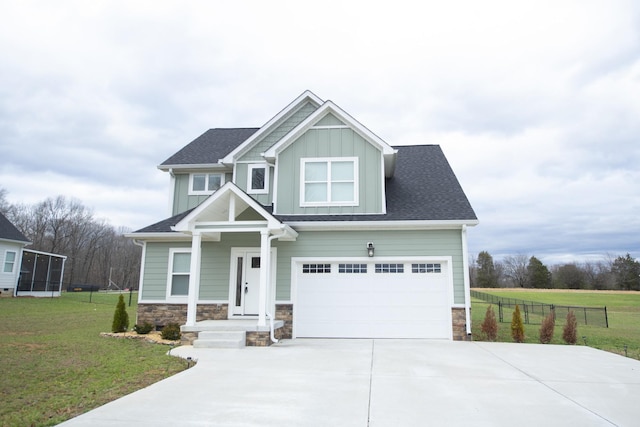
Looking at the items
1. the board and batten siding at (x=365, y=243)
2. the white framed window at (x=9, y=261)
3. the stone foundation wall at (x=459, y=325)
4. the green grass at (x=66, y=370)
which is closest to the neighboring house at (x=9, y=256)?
the white framed window at (x=9, y=261)

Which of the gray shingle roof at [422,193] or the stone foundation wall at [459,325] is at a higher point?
the gray shingle roof at [422,193]

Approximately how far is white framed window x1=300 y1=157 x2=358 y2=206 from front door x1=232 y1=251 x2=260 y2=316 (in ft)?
7.90

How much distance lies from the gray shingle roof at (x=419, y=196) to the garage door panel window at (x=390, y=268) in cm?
142

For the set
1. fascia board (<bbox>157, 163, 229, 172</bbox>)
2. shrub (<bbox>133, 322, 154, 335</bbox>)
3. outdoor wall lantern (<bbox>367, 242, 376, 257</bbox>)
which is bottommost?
shrub (<bbox>133, 322, 154, 335</bbox>)

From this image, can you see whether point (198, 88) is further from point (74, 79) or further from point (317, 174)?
point (317, 174)

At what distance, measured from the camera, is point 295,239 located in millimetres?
12344

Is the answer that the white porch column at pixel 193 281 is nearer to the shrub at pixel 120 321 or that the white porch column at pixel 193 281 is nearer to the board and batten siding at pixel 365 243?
the board and batten siding at pixel 365 243

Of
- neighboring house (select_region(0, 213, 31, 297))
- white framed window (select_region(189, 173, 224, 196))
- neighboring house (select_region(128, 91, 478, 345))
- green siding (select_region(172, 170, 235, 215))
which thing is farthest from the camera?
neighboring house (select_region(0, 213, 31, 297))

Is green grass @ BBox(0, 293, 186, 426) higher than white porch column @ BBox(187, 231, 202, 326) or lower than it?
lower

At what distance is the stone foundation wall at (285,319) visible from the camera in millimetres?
11867

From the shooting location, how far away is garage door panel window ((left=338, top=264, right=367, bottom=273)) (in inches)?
482

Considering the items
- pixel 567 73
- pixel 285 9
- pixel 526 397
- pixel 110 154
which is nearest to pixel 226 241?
pixel 285 9

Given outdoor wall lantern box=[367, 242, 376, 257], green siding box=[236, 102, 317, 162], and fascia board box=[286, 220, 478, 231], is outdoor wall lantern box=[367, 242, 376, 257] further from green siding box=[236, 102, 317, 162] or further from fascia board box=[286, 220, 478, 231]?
green siding box=[236, 102, 317, 162]

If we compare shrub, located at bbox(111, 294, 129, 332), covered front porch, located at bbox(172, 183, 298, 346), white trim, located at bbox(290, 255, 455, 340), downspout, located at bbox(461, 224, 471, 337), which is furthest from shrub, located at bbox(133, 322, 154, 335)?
downspout, located at bbox(461, 224, 471, 337)
